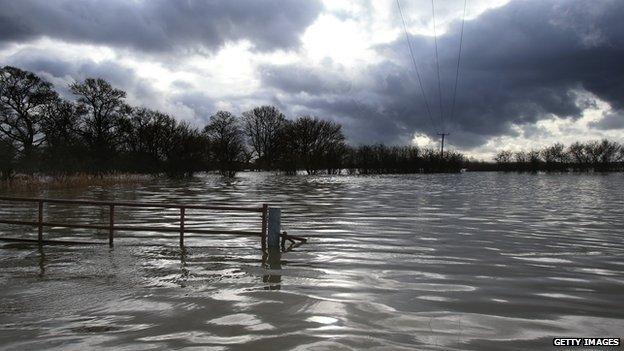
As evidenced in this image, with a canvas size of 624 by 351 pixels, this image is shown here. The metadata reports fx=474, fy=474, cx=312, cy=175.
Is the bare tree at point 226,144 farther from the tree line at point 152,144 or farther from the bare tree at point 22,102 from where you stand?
the bare tree at point 22,102

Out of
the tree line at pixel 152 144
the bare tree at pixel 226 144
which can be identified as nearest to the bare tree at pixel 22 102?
the tree line at pixel 152 144

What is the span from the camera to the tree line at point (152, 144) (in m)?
48.4

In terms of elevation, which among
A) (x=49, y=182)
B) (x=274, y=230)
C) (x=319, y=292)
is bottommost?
(x=319, y=292)

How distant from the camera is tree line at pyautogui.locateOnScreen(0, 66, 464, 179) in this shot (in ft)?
159

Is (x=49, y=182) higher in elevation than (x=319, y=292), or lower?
higher

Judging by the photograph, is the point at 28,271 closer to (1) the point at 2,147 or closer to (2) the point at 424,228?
(2) the point at 424,228

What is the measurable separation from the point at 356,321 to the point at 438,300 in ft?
5.34

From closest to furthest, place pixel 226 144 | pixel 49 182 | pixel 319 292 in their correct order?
pixel 319 292
pixel 49 182
pixel 226 144

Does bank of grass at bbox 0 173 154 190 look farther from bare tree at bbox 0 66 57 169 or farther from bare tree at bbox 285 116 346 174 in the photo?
bare tree at bbox 285 116 346 174

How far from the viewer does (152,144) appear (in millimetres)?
76438

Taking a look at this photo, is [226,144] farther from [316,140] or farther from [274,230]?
[274,230]

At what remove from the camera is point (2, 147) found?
3444cm

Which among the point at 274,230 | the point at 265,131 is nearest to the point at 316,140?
the point at 265,131

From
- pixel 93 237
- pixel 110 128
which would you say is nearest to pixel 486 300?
pixel 93 237
